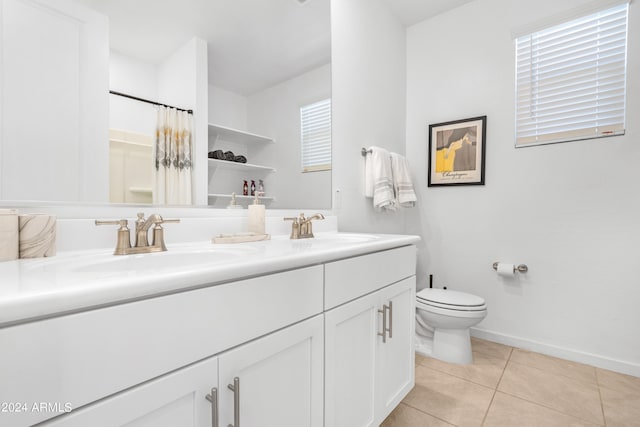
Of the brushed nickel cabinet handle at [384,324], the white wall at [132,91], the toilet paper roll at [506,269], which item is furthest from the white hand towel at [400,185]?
the white wall at [132,91]

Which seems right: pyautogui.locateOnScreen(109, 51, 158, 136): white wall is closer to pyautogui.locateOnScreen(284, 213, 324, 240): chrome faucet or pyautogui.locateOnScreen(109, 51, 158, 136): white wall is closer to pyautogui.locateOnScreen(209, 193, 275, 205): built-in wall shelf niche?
pyautogui.locateOnScreen(209, 193, 275, 205): built-in wall shelf niche

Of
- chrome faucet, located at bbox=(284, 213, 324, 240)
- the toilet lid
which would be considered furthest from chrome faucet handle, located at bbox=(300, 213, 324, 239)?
the toilet lid

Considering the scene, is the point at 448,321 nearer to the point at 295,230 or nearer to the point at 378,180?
the point at 378,180

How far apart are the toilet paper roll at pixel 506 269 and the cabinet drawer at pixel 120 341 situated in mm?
1941

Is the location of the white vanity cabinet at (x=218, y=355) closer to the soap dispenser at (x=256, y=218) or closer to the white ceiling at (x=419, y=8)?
the soap dispenser at (x=256, y=218)

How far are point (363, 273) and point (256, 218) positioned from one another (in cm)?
54

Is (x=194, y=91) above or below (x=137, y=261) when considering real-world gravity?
above

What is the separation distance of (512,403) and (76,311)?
1.87 metres

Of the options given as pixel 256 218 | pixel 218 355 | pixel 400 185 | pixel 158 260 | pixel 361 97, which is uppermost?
pixel 361 97

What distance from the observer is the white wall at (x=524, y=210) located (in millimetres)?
1769

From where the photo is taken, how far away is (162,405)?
55 cm

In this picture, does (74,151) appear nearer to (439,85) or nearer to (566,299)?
(439,85)

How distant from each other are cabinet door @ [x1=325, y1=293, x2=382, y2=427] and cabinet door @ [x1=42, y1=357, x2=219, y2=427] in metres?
0.41

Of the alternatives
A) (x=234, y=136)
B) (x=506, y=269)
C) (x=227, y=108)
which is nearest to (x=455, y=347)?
(x=506, y=269)
